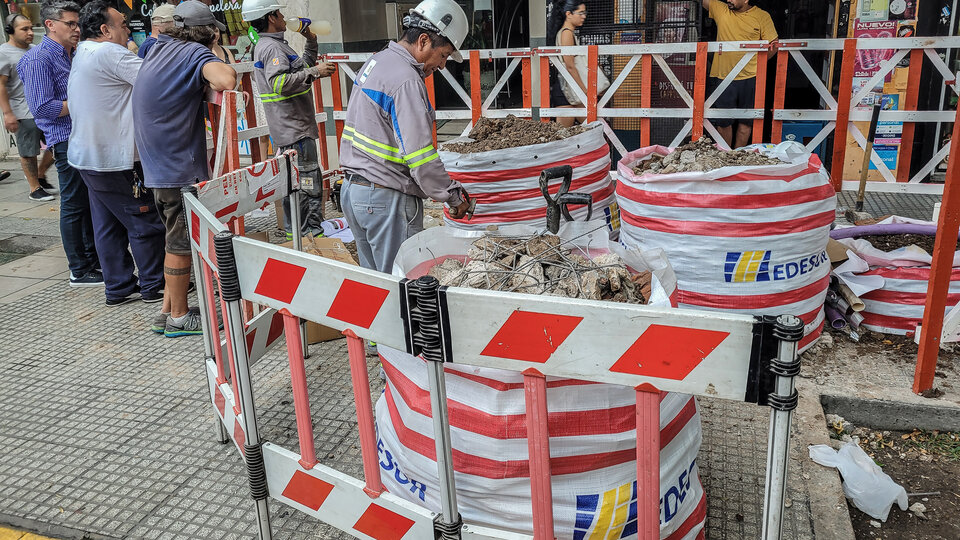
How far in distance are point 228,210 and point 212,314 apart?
50 cm

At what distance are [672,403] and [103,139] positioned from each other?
14.4 feet

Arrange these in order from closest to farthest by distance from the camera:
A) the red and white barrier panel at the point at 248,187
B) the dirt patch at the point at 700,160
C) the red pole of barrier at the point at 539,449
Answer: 1. the red pole of barrier at the point at 539,449
2. the red and white barrier panel at the point at 248,187
3. the dirt patch at the point at 700,160

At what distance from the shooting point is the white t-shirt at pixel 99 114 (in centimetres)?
489

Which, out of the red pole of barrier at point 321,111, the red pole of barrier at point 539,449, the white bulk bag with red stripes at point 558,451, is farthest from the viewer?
the red pole of barrier at point 321,111

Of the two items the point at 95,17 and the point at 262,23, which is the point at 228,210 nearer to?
the point at 95,17

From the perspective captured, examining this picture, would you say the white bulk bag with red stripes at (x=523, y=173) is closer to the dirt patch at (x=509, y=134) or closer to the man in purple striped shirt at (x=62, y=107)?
the dirt patch at (x=509, y=134)

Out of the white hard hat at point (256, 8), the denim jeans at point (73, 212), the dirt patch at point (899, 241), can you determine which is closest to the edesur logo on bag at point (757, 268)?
the dirt patch at point (899, 241)

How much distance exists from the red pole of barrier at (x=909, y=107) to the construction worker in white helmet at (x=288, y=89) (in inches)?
190

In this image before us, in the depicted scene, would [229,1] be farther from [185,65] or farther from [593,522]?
[593,522]

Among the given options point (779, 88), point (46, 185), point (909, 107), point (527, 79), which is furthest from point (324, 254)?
point (46, 185)

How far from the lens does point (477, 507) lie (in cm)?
229

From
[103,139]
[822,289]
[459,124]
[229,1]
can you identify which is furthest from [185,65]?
[459,124]

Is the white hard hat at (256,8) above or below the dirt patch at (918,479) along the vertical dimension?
above

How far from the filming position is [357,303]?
2025 millimetres
